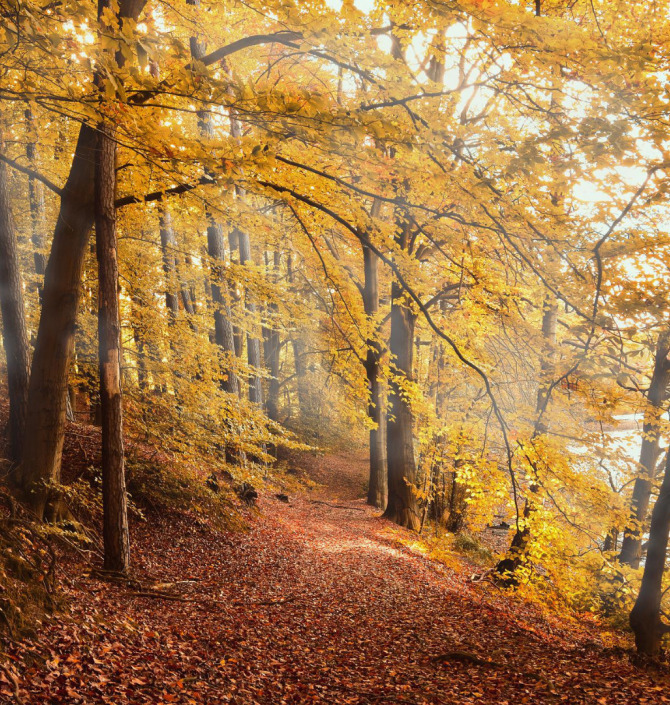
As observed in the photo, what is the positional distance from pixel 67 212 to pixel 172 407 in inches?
137

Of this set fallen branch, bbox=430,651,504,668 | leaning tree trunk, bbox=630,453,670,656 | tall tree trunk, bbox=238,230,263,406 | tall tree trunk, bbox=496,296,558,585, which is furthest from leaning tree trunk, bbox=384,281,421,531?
fallen branch, bbox=430,651,504,668

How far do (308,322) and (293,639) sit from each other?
16.2ft

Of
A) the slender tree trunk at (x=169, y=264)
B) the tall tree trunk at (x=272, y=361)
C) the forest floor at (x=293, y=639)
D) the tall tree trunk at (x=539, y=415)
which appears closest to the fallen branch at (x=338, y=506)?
the tall tree trunk at (x=539, y=415)

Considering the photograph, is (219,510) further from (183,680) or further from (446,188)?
(446,188)

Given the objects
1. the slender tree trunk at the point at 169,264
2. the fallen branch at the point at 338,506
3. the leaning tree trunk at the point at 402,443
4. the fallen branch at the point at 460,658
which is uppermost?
the slender tree trunk at the point at 169,264

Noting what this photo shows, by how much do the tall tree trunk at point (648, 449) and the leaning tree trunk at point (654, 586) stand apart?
1.32 meters

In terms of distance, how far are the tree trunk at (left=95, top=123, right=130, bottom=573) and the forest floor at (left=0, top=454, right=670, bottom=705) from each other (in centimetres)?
88

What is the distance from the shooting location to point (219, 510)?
9.94m

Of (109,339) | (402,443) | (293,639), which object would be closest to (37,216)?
(109,339)

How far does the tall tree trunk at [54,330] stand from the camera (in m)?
6.05

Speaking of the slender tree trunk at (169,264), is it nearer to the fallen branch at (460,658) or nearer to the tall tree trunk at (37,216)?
the tall tree trunk at (37,216)

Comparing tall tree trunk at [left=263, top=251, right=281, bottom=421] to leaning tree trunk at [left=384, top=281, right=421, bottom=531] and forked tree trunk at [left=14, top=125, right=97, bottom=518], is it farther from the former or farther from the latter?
forked tree trunk at [left=14, top=125, right=97, bottom=518]

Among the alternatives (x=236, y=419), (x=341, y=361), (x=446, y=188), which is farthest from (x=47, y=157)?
(x=446, y=188)

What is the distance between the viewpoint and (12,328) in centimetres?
737
